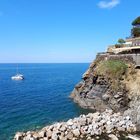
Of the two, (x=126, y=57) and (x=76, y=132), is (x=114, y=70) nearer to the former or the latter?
(x=126, y=57)

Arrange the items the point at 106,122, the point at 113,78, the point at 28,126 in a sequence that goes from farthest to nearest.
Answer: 1. the point at 113,78
2. the point at 28,126
3. the point at 106,122

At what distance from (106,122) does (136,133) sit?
511 centimetres

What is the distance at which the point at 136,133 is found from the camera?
1441 inches

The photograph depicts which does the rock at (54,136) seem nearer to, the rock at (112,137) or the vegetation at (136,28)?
the rock at (112,137)

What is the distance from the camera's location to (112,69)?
55000mm

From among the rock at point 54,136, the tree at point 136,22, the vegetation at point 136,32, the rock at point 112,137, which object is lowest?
the rock at point 112,137

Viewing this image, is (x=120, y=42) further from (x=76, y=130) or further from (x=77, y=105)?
(x=76, y=130)

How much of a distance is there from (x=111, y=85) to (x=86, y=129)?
60.9 feet

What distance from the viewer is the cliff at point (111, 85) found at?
50.3 metres

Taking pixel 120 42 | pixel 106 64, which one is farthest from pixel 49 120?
pixel 120 42

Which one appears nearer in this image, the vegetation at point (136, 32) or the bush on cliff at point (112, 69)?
the bush on cliff at point (112, 69)

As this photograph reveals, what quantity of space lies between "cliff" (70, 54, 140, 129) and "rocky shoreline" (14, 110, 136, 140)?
8582 mm

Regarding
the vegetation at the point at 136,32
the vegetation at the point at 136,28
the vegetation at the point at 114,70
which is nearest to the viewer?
the vegetation at the point at 114,70

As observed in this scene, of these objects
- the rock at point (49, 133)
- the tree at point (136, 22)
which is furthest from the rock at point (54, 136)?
the tree at point (136, 22)
